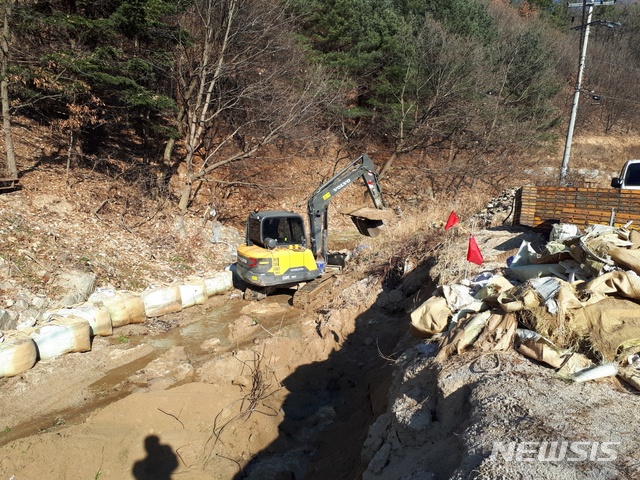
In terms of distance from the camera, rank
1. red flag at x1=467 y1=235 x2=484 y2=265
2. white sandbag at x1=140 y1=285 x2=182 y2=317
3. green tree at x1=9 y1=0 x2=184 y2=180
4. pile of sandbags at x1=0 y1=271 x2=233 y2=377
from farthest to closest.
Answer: green tree at x1=9 y1=0 x2=184 y2=180
white sandbag at x1=140 y1=285 x2=182 y2=317
pile of sandbags at x1=0 y1=271 x2=233 y2=377
red flag at x1=467 y1=235 x2=484 y2=265

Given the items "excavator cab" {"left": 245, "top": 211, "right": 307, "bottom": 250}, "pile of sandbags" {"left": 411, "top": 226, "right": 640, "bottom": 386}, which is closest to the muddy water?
"excavator cab" {"left": 245, "top": 211, "right": 307, "bottom": 250}

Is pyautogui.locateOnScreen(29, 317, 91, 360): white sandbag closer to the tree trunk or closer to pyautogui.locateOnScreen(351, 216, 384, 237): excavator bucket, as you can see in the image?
pyautogui.locateOnScreen(351, 216, 384, 237): excavator bucket

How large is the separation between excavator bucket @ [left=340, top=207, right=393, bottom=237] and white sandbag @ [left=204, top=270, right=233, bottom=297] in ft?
11.2

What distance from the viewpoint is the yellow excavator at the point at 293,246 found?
962 cm

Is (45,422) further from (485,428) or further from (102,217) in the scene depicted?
(102,217)

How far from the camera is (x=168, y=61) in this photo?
13.5 m

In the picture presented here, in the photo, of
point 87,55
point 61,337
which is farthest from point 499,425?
point 87,55

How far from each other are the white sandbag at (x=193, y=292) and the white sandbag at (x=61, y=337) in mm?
2484

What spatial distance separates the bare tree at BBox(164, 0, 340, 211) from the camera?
14688 millimetres

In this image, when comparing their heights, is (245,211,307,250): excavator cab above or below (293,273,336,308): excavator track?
above

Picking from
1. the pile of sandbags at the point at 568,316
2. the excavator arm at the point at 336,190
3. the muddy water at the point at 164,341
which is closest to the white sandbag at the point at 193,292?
the muddy water at the point at 164,341

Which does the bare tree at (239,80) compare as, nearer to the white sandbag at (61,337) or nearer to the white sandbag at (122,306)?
the white sandbag at (122,306)

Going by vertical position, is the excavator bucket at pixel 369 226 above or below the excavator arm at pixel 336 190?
below

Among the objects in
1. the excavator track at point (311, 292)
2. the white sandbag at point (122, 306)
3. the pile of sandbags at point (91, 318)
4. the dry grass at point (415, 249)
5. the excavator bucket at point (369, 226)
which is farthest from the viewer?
the excavator bucket at point (369, 226)
